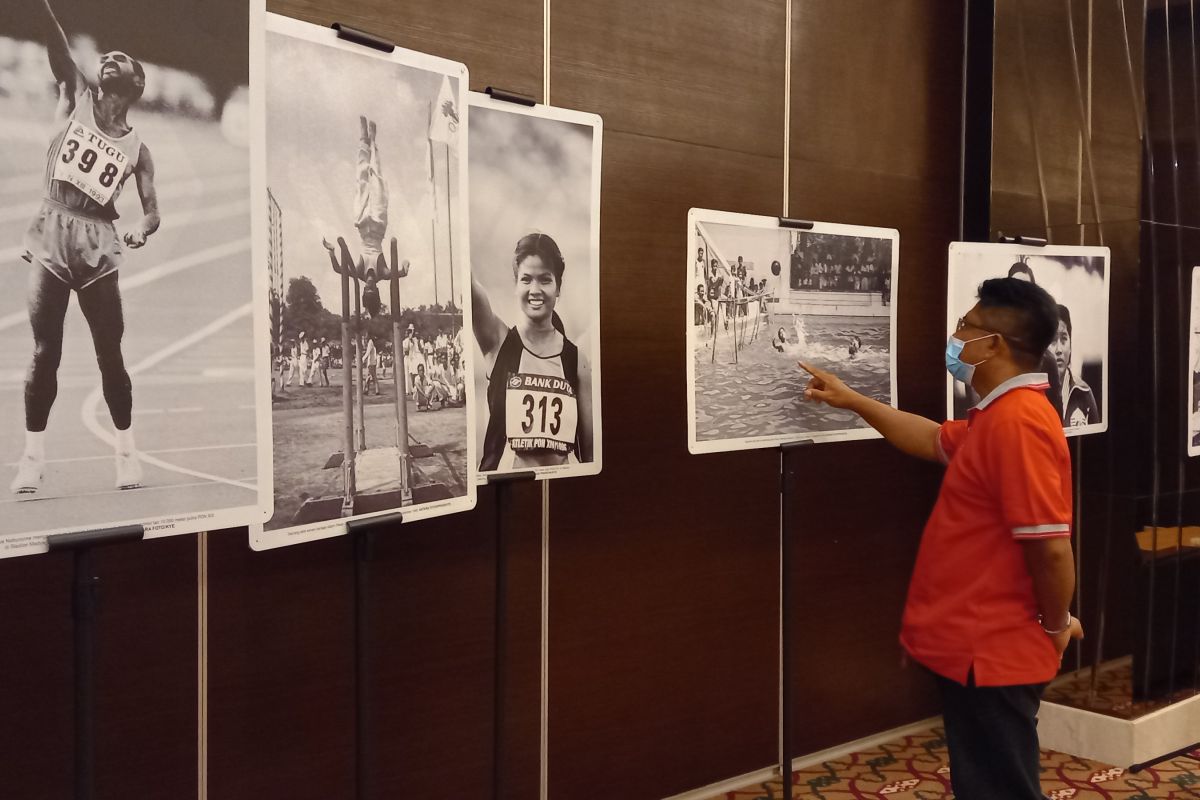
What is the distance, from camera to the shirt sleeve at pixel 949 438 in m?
2.49

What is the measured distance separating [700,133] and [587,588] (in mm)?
1401

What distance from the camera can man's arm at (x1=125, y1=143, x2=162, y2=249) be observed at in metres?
1.47

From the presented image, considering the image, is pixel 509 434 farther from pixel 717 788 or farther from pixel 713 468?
pixel 717 788

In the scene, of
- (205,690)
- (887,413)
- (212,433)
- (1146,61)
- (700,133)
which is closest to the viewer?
(212,433)

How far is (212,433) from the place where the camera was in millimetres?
1559

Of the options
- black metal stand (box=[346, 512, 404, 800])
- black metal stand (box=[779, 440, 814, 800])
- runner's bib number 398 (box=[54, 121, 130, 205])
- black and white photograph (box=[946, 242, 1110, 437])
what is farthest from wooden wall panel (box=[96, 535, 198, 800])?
black and white photograph (box=[946, 242, 1110, 437])

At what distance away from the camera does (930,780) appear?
3244mm

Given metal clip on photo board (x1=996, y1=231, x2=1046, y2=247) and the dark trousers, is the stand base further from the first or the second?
metal clip on photo board (x1=996, y1=231, x2=1046, y2=247)

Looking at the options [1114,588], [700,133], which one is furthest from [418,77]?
[1114,588]

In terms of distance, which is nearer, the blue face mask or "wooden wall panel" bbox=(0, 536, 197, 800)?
"wooden wall panel" bbox=(0, 536, 197, 800)

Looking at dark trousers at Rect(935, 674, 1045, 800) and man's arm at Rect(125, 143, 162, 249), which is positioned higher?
man's arm at Rect(125, 143, 162, 249)

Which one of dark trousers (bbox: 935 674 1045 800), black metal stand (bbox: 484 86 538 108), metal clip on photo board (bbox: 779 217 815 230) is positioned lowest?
dark trousers (bbox: 935 674 1045 800)

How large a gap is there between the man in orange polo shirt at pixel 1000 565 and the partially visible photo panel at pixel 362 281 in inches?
42.4

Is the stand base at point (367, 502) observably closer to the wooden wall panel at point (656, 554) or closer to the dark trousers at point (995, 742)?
the wooden wall panel at point (656, 554)
